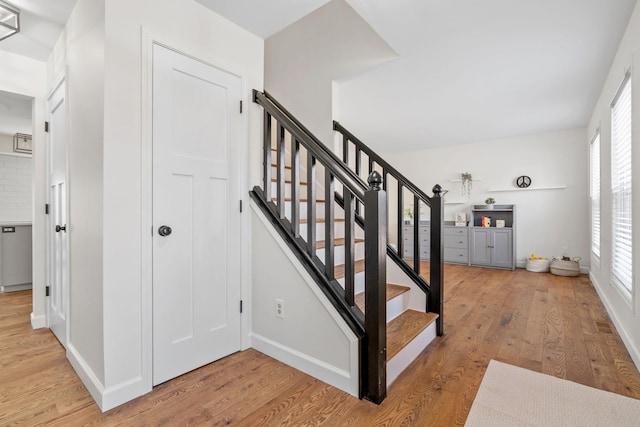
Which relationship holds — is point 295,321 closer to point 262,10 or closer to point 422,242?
point 262,10

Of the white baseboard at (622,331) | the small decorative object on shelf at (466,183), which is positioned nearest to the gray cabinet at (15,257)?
the white baseboard at (622,331)

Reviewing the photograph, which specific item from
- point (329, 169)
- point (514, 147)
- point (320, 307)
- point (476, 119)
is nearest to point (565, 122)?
point (514, 147)

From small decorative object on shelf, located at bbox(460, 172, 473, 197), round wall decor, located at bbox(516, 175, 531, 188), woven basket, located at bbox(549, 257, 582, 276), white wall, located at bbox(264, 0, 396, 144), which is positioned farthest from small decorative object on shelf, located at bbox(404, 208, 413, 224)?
white wall, located at bbox(264, 0, 396, 144)

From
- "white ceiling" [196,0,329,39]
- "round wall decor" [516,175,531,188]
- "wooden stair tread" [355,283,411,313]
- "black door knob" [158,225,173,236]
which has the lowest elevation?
"wooden stair tread" [355,283,411,313]

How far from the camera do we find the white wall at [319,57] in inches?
118

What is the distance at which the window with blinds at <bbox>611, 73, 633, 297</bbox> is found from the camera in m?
2.45

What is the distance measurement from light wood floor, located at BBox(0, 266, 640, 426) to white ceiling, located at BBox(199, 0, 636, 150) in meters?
2.39

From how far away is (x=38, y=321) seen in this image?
2.68 m

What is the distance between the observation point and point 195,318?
1.92m

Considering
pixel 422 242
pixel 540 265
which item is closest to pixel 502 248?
pixel 540 265

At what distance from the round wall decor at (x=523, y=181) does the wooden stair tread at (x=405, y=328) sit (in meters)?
4.63

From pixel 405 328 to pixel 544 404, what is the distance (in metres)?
0.85

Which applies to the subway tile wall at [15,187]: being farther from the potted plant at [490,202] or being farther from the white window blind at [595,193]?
the white window blind at [595,193]

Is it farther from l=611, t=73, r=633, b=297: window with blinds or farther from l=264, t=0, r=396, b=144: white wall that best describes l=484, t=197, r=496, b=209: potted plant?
l=264, t=0, r=396, b=144: white wall
